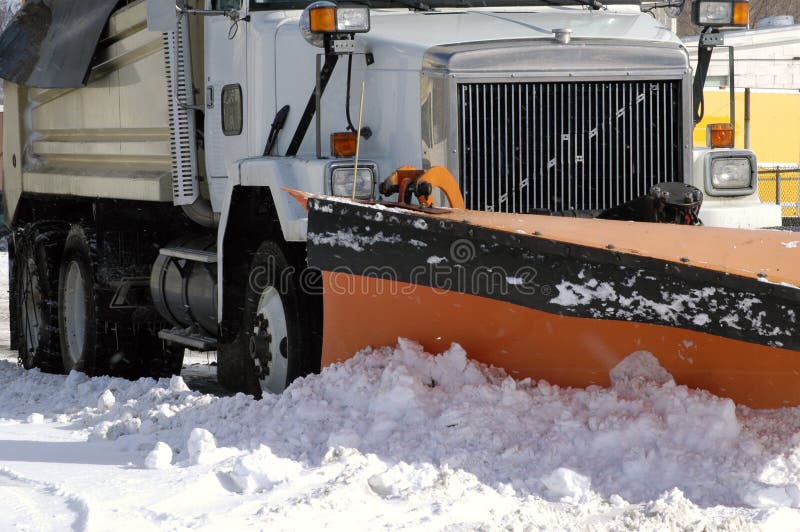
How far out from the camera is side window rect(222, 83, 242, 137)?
23.0 ft

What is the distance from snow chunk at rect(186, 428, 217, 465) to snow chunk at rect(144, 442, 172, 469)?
80 mm

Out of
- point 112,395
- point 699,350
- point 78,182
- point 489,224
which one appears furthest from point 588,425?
point 78,182

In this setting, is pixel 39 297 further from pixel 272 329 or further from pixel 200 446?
pixel 200 446

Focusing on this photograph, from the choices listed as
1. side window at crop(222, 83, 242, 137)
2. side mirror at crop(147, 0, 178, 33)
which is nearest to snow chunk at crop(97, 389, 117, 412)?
side window at crop(222, 83, 242, 137)

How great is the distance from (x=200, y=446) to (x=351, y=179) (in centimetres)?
155

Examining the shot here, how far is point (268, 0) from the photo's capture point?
6.81m

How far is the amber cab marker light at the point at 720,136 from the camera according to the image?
6.49 m

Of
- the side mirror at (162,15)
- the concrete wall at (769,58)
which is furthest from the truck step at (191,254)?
the concrete wall at (769,58)

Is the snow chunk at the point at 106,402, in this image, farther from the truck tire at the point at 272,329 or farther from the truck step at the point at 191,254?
the truck step at the point at 191,254

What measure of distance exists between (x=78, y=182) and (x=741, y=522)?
6062 millimetres

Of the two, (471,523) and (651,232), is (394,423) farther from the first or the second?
(651,232)

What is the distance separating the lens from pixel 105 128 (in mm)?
8742

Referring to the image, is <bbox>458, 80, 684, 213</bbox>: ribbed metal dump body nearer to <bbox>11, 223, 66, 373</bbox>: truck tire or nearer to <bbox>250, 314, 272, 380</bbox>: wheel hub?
<bbox>250, 314, 272, 380</bbox>: wheel hub

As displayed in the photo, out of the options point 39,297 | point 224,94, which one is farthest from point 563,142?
point 39,297
